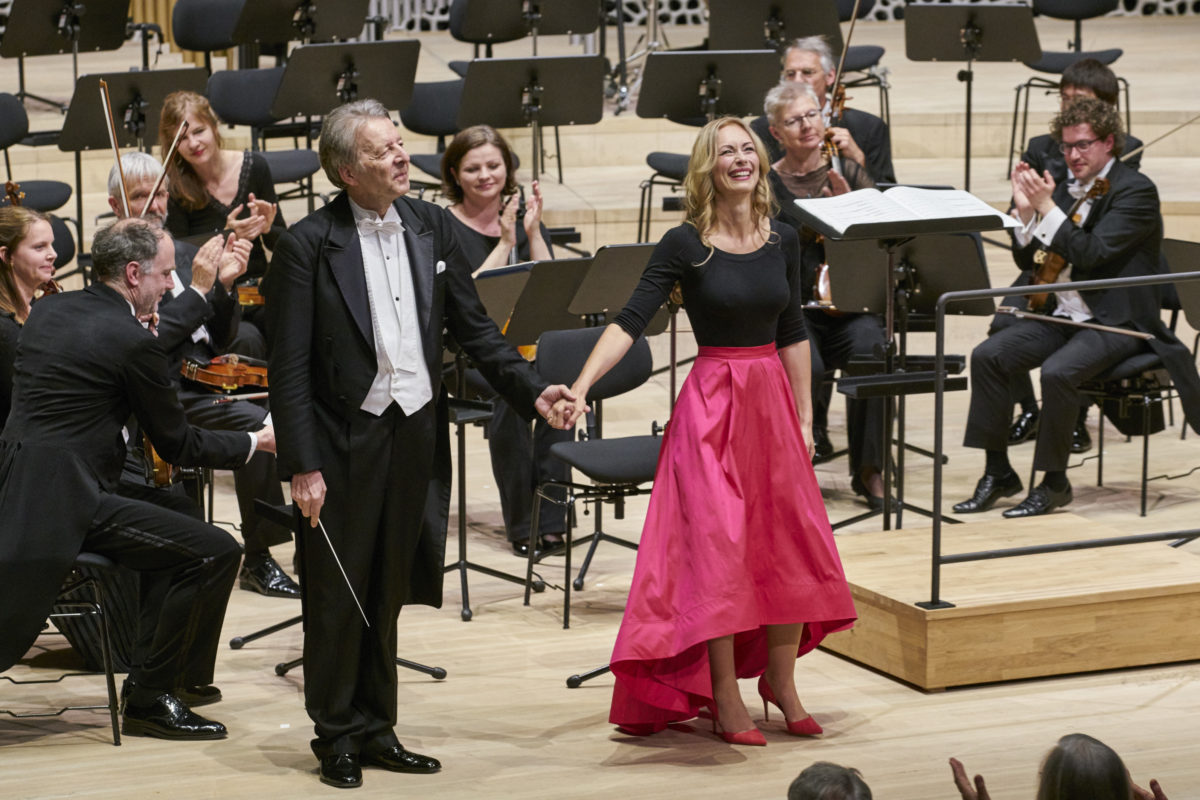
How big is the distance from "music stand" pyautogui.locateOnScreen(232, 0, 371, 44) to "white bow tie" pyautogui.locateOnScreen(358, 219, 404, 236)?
427cm

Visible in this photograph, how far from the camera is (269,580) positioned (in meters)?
4.88

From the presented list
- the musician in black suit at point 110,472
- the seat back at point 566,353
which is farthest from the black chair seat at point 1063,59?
the musician in black suit at point 110,472

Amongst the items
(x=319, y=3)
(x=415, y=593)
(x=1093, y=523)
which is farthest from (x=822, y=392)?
(x=319, y=3)

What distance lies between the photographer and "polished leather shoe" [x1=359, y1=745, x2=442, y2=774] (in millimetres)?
3552

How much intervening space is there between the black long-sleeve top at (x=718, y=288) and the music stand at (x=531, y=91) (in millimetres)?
3228

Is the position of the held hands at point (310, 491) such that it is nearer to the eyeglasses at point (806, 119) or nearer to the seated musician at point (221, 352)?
the seated musician at point (221, 352)

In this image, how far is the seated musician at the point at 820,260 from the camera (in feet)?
18.0

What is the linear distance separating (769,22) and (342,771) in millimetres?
5212

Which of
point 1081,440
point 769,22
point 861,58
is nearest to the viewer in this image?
point 1081,440

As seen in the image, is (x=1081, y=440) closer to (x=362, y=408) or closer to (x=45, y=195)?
(x=362, y=408)

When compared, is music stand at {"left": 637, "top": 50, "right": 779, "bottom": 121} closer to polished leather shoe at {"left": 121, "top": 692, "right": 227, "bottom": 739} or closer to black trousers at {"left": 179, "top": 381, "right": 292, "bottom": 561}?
black trousers at {"left": 179, "top": 381, "right": 292, "bottom": 561}

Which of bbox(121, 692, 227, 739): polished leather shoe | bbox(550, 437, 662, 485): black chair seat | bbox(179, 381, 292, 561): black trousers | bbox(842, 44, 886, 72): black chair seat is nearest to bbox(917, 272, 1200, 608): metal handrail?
bbox(550, 437, 662, 485): black chair seat

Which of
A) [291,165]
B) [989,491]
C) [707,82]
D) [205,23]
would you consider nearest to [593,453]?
[989,491]

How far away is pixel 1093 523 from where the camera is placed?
4.64 metres
